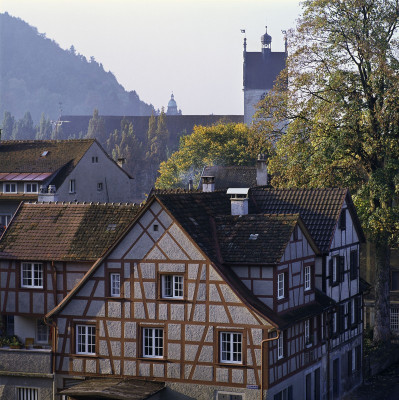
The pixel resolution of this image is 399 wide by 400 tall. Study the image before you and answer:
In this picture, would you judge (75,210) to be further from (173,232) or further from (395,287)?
(395,287)

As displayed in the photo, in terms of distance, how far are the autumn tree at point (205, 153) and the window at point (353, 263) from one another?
56.0m

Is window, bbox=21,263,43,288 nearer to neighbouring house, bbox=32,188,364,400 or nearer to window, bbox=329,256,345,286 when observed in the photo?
neighbouring house, bbox=32,188,364,400

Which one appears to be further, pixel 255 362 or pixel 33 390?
pixel 33 390

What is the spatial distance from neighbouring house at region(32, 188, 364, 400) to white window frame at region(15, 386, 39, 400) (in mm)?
1165

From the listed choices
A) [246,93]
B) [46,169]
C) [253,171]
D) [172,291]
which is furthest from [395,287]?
[246,93]

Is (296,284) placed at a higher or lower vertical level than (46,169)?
lower

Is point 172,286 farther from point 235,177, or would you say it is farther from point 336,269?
point 235,177

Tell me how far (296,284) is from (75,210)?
10126mm

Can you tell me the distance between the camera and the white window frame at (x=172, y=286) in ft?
125

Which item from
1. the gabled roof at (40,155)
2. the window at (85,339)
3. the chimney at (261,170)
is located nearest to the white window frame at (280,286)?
the window at (85,339)

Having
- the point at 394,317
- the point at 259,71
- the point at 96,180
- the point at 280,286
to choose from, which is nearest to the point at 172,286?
the point at 280,286

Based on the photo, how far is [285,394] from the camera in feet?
127

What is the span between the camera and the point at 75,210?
44125 mm

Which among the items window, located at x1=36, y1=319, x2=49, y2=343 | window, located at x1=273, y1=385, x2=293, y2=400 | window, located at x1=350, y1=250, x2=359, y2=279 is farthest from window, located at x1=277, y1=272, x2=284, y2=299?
window, located at x1=36, y1=319, x2=49, y2=343
